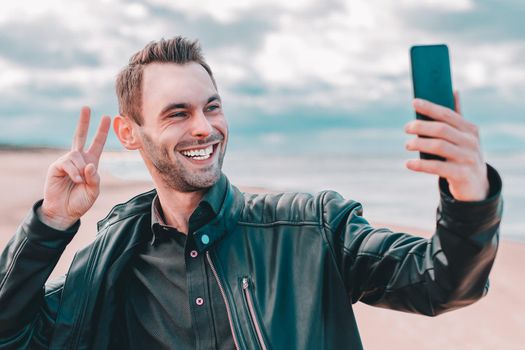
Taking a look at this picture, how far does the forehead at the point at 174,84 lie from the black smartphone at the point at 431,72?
1344 mm

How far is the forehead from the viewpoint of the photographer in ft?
9.10

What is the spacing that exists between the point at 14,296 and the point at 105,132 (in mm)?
820

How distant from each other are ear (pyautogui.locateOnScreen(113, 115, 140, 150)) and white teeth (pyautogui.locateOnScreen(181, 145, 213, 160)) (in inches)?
Result: 17.1

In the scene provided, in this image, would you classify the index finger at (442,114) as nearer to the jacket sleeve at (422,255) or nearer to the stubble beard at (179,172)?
the jacket sleeve at (422,255)

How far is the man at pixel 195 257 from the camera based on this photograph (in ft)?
6.90

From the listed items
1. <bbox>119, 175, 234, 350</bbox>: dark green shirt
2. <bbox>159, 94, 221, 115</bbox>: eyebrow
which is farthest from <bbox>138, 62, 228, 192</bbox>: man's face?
<bbox>119, 175, 234, 350</bbox>: dark green shirt

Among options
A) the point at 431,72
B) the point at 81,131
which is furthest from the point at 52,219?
the point at 431,72

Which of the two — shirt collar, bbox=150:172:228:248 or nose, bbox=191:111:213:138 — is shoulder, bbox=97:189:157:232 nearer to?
shirt collar, bbox=150:172:228:248

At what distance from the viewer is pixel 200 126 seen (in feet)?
8.88

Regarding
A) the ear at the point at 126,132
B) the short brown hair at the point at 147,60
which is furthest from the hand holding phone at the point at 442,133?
the ear at the point at 126,132

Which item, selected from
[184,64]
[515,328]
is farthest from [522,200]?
[184,64]

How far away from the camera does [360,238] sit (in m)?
2.19

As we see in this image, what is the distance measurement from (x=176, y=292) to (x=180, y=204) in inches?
17.4

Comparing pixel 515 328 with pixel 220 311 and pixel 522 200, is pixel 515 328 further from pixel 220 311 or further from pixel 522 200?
pixel 522 200
